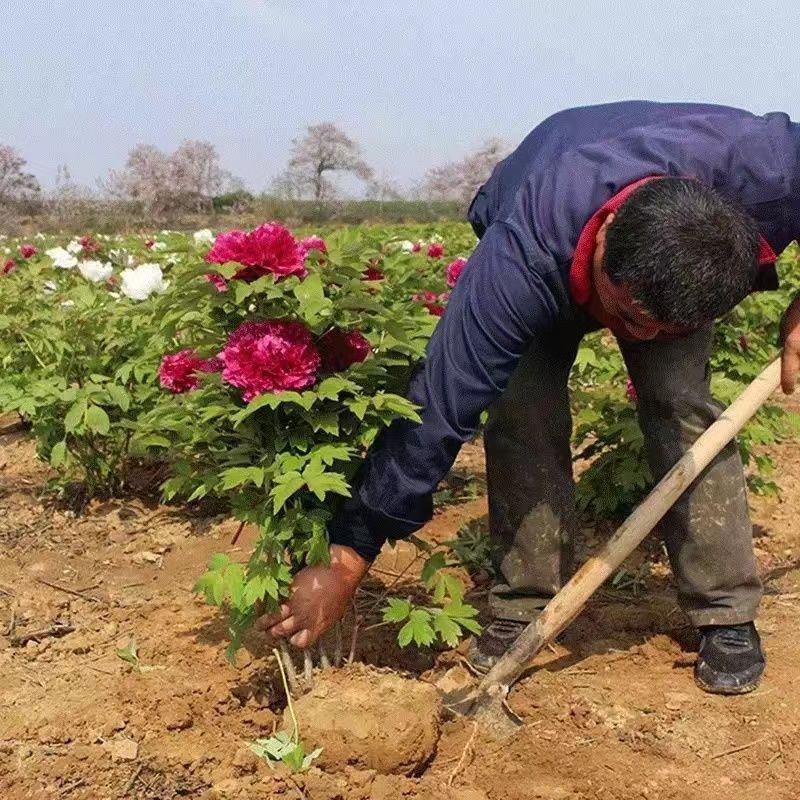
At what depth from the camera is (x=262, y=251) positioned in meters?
2.18

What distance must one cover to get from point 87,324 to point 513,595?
2.18 m

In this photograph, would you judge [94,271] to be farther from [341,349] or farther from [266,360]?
[266,360]

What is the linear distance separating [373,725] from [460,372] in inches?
34.7

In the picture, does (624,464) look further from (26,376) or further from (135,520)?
(26,376)

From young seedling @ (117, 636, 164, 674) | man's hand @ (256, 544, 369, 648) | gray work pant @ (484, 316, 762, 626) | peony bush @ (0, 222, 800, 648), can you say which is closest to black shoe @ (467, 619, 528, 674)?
gray work pant @ (484, 316, 762, 626)

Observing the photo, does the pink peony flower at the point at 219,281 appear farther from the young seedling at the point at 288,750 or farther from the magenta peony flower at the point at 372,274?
the young seedling at the point at 288,750

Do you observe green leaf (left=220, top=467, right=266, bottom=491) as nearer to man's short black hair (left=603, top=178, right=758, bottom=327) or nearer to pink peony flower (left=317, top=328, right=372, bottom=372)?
pink peony flower (left=317, top=328, right=372, bottom=372)

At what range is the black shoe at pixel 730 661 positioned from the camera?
2.66 m

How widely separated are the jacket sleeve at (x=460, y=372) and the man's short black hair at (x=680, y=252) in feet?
0.83

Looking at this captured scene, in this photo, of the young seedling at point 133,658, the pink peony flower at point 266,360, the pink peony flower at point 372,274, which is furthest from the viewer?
the young seedling at point 133,658

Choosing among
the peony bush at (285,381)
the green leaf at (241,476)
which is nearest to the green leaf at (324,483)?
the peony bush at (285,381)

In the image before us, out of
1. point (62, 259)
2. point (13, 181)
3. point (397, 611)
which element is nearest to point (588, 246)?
point (397, 611)

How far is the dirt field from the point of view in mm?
2287

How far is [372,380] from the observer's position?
238 centimetres
